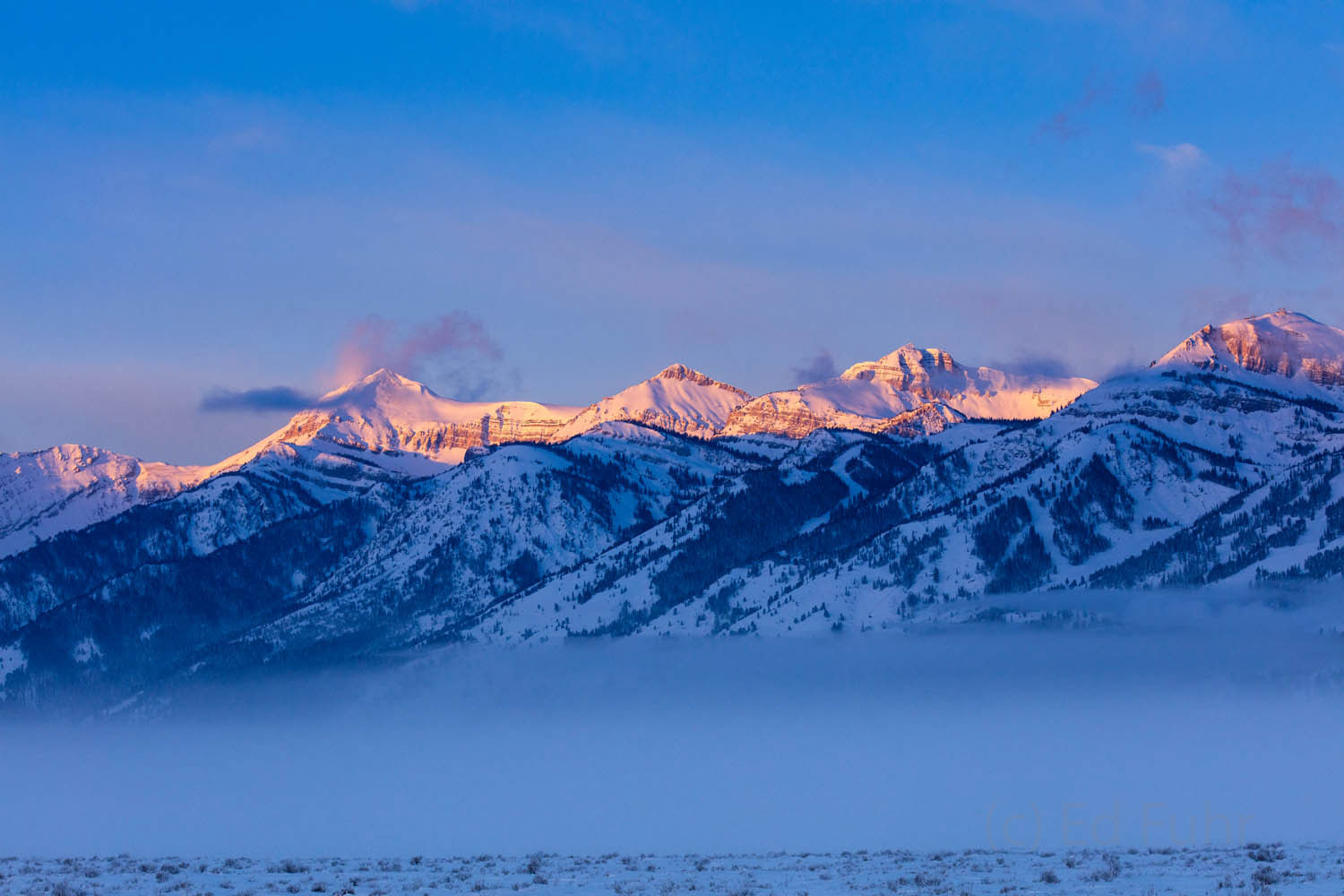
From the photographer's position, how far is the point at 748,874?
2876 inches

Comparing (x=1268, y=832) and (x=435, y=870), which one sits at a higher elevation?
(x=435, y=870)

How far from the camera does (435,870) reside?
7694 cm

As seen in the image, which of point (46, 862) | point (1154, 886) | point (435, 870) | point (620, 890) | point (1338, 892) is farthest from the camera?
point (46, 862)

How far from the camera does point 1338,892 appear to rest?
2245 inches

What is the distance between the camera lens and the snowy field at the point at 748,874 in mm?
63094

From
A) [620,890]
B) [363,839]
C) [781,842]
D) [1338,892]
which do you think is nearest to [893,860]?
[620,890]

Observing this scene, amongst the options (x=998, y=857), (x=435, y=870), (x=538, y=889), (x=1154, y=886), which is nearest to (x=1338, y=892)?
(x=1154, y=886)

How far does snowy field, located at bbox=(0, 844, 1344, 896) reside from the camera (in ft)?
207

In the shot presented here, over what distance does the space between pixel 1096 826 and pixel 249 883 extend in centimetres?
13810

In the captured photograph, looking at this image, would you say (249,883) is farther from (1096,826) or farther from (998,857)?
(1096,826)

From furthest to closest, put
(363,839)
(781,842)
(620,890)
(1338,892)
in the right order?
(363,839), (781,842), (620,890), (1338,892)

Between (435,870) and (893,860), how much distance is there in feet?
67.9

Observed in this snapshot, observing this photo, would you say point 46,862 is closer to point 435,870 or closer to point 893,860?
point 435,870

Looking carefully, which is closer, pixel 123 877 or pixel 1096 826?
pixel 123 877
